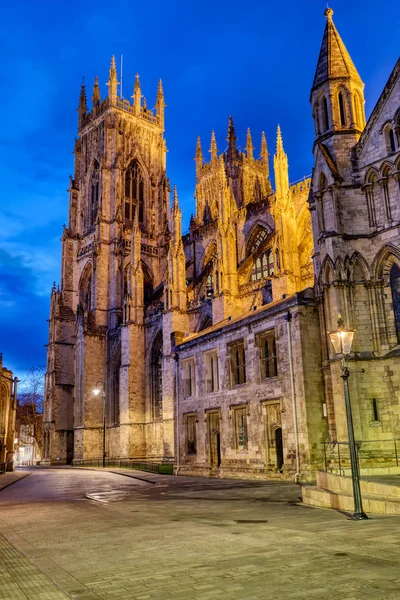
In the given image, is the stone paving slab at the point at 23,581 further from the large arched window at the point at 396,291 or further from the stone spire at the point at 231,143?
the stone spire at the point at 231,143

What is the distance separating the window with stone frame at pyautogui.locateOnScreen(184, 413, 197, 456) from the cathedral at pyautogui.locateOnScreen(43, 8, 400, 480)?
0.12 m

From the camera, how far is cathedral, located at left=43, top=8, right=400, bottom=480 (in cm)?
2019

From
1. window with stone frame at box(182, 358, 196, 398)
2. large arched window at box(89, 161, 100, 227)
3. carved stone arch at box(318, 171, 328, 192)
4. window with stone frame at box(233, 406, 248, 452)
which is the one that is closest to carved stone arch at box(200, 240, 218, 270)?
large arched window at box(89, 161, 100, 227)

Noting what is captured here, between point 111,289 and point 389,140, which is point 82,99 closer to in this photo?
point 111,289

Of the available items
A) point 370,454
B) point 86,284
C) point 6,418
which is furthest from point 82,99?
point 370,454

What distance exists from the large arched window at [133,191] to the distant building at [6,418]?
1042 inches

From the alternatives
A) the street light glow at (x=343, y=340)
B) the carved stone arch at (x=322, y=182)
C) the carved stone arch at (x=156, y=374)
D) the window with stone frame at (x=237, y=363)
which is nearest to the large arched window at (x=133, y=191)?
the carved stone arch at (x=156, y=374)

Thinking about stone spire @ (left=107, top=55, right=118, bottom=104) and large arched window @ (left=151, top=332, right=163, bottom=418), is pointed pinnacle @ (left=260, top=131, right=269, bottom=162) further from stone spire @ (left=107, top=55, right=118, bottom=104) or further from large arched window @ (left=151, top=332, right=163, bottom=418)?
large arched window @ (left=151, top=332, right=163, bottom=418)

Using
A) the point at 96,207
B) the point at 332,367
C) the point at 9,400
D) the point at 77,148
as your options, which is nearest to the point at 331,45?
the point at 332,367

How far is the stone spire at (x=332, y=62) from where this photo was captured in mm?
22391

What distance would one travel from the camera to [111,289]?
5825cm

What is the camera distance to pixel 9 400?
138 ft

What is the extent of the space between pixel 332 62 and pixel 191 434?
18.9 m

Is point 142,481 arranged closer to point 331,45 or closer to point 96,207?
point 331,45
